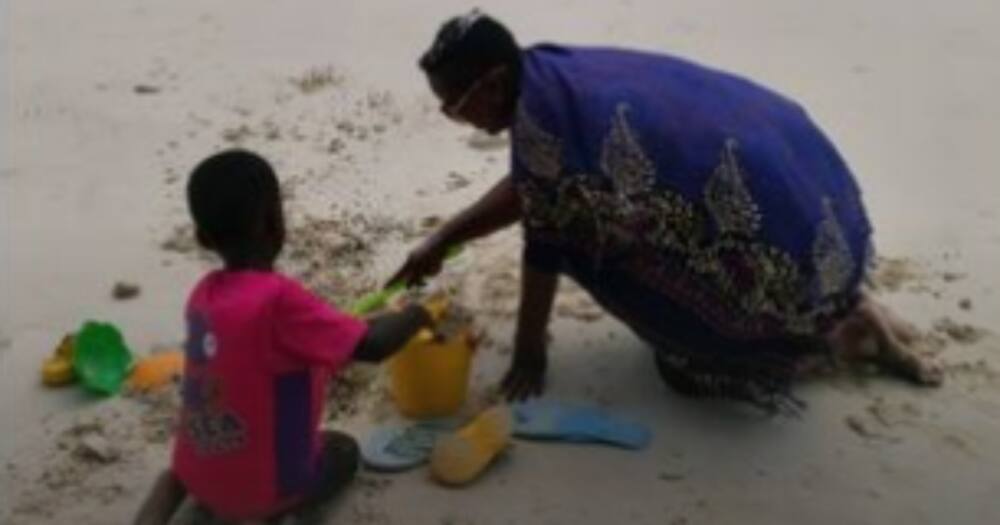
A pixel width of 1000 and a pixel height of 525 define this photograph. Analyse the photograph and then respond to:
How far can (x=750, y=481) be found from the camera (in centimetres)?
258

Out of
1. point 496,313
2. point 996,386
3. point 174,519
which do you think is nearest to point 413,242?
point 496,313

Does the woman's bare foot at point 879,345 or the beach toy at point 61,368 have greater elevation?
the woman's bare foot at point 879,345

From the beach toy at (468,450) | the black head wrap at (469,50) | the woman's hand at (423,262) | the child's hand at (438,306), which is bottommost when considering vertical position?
the beach toy at (468,450)

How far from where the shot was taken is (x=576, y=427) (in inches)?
107

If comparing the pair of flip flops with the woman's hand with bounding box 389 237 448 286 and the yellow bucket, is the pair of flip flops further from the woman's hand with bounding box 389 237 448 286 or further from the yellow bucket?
the woman's hand with bounding box 389 237 448 286

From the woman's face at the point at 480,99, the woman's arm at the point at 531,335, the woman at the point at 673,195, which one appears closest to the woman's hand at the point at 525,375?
the woman's arm at the point at 531,335

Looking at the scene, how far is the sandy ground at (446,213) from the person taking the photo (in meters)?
2.57

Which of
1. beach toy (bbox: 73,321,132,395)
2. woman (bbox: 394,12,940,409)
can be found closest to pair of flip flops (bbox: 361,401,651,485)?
woman (bbox: 394,12,940,409)

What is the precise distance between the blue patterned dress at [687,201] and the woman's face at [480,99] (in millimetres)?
45

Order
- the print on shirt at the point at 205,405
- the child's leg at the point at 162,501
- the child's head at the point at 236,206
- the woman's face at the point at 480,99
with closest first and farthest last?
the child's head at the point at 236,206, the print on shirt at the point at 205,405, the child's leg at the point at 162,501, the woman's face at the point at 480,99

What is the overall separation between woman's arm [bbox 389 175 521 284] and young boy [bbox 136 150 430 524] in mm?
457

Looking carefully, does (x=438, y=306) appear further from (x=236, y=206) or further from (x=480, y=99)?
(x=236, y=206)

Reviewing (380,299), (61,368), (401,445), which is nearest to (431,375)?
(401,445)

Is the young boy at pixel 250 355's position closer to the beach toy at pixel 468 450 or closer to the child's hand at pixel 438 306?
the beach toy at pixel 468 450
